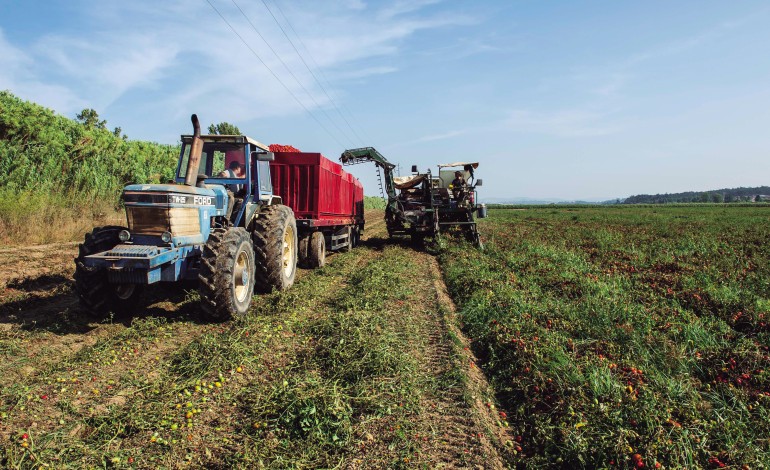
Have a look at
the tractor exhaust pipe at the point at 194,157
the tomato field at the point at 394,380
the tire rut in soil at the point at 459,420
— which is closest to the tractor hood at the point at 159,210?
the tractor exhaust pipe at the point at 194,157

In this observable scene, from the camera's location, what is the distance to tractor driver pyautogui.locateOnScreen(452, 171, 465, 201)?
1510 cm

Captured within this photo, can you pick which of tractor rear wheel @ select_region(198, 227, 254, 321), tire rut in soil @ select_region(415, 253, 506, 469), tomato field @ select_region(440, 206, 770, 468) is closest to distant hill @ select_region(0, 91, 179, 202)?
tractor rear wheel @ select_region(198, 227, 254, 321)

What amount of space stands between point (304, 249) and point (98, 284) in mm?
5100

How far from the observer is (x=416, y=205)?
15352mm

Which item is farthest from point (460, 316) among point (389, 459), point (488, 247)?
point (488, 247)

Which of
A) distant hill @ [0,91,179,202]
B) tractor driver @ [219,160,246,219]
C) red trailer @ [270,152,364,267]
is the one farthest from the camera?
distant hill @ [0,91,179,202]

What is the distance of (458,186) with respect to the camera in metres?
15.2

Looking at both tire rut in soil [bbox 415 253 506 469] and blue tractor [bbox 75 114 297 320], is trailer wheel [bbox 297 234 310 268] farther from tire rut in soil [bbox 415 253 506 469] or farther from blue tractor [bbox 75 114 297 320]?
tire rut in soil [bbox 415 253 506 469]

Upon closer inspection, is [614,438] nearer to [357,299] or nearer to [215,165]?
[357,299]

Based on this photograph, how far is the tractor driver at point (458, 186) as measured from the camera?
1510 cm

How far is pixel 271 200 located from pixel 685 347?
6901mm

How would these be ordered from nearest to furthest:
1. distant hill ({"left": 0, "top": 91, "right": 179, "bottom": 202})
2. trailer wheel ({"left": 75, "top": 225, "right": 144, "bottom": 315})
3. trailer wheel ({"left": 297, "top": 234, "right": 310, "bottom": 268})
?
1. trailer wheel ({"left": 75, "top": 225, "right": 144, "bottom": 315})
2. trailer wheel ({"left": 297, "top": 234, "right": 310, "bottom": 268})
3. distant hill ({"left": 0, "top": 91, "right": 179, "bottom": 202})

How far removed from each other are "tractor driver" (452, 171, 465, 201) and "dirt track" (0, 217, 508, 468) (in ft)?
24.8

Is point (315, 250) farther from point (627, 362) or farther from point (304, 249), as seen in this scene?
point (627, 362)
